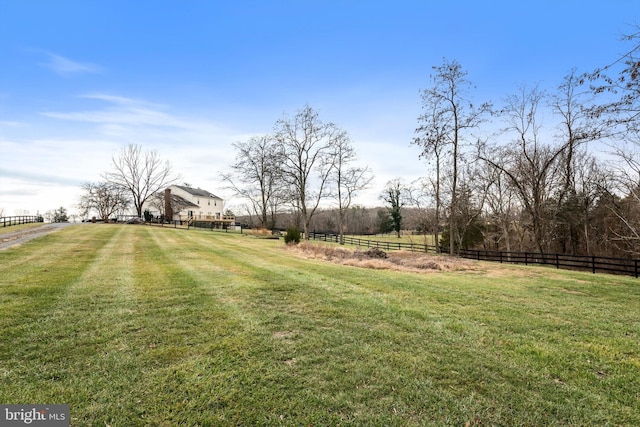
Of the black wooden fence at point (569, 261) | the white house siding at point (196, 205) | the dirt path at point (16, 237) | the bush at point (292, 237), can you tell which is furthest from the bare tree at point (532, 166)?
the white house siding at point (196, 205)

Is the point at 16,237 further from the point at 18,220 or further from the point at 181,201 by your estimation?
the point at 181,201

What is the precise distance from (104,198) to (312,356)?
5718cm

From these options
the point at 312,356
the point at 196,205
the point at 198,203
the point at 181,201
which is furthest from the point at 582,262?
the point at 198,203

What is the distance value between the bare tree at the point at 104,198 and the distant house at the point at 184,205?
14.3 ft

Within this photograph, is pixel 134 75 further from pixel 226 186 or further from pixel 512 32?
pixel 226 186

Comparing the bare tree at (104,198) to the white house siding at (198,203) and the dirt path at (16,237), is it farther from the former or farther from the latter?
the dirt path at (16,237)

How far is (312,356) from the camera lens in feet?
12.5

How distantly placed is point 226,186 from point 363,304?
40.2m

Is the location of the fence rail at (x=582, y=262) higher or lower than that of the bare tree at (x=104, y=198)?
lower

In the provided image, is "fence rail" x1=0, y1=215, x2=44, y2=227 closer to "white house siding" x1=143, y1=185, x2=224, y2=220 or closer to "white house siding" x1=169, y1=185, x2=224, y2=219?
"white house siding" x1=143, y1=185, x2=224, y2=220

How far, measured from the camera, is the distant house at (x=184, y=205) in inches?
1998

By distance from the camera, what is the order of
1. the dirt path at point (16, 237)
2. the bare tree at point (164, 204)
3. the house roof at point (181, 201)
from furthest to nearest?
the house roof at point (181, 201)
the bare tree at point (164, 204)
the dirt path at point (16, 237)

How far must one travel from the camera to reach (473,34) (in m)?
13.1

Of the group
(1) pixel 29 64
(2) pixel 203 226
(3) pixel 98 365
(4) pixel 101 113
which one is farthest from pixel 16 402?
(2) pixel 203 226
